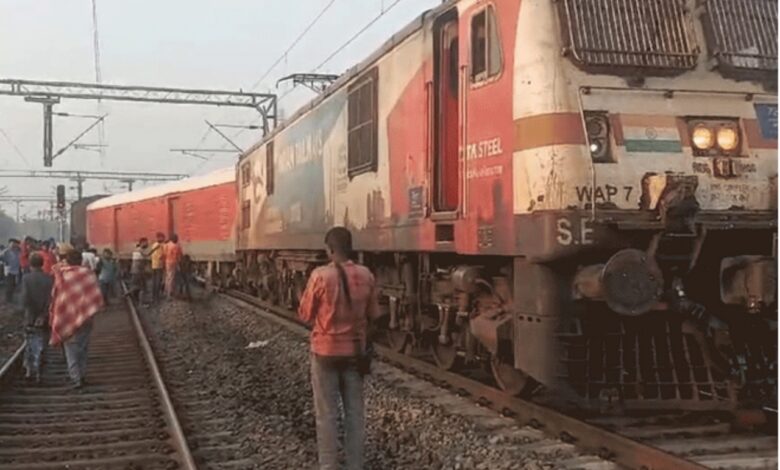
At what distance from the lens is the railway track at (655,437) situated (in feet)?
20.1

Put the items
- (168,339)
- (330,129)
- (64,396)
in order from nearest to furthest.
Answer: (64,396)
(330,129)
(168,339)

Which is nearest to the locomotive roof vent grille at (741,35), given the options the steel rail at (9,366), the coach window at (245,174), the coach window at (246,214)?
the steel rail at (9,366)

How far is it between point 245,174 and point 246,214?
1219 mm

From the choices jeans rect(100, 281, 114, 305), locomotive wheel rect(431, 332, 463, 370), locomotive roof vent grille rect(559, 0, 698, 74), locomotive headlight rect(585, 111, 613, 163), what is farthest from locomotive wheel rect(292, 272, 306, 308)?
locomotive headlight rect(585, 111, 613, 163)

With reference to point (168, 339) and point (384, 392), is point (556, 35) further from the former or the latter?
point (168, 339)

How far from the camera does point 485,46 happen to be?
773cm

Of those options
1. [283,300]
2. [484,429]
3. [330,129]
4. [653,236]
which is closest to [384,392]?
[484,429]

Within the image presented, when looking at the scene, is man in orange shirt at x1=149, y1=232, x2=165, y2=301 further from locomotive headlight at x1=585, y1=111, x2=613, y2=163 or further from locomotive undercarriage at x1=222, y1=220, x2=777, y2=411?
locomotive headlight at x1=585, y1=111, x2=613, y2=163

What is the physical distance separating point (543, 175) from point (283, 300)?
12.0 metres

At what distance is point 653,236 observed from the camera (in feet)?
22.2

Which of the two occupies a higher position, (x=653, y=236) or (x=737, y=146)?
(x=737, y=146)

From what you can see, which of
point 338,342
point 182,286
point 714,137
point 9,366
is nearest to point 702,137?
point 714,137

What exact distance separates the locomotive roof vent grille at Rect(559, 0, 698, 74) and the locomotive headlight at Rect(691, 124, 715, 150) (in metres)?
0.47

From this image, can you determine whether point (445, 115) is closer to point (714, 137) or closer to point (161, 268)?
point (714, 137)
